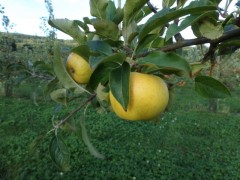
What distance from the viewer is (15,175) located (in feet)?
9.97

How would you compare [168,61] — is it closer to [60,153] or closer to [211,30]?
[211,30]

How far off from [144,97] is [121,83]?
0.19ft

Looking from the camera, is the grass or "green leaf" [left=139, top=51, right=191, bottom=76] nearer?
"green leaf" [left=139, top=51, right=191, bottom=76]

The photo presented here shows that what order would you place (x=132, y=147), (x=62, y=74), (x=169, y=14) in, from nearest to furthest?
1. (x=169, y=14)
2. (x=62, y=74)
3. (x=132, y=147)

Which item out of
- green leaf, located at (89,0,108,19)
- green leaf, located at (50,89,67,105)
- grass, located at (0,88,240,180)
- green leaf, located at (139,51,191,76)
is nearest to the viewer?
green leaf, located at (139,51,191,76)

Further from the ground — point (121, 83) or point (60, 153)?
point (121, 83)

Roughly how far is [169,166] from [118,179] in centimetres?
58

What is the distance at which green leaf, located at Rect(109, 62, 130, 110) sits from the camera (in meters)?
0.47

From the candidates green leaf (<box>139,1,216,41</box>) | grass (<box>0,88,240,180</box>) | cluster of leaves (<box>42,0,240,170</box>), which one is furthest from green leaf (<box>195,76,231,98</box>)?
grass (<box>0,88,240,180</box>)

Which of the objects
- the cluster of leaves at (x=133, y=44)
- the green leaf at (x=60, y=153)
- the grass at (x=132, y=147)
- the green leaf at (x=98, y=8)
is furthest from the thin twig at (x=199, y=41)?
the grass at (x=132, y=147)

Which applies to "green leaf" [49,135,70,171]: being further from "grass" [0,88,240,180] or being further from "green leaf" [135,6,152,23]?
"grass" [0,88,240,180]

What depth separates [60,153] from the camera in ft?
2.18

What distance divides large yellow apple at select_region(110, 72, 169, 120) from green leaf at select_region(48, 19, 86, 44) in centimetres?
13

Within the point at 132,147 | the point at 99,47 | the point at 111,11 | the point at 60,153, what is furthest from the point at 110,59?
the point at 132,147
